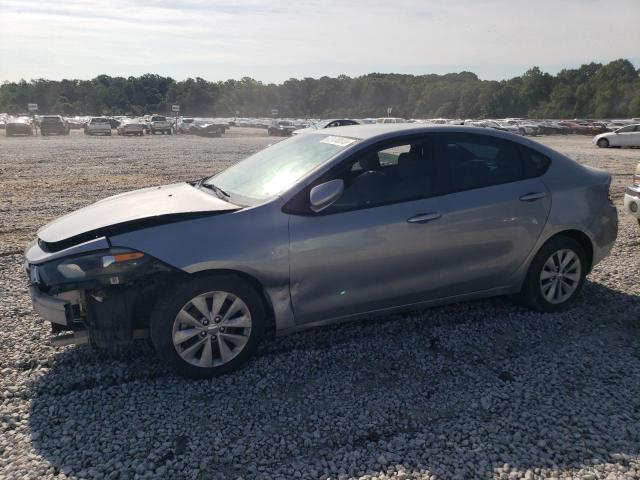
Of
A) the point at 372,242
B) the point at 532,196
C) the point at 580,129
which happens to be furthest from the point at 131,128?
the point at 372,242

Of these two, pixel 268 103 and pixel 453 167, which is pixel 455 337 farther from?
pixel 268 103

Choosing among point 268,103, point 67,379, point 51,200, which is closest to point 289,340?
point 67,379

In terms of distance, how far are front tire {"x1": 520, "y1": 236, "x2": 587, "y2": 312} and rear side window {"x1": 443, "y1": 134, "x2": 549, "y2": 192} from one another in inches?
27.6

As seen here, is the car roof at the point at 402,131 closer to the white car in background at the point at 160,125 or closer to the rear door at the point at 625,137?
the rear door at the point at 625,137

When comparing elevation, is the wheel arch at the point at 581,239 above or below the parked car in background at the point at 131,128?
above

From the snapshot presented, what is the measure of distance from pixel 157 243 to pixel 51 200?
8580 mm

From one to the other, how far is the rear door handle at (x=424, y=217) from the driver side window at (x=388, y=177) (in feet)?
0.54

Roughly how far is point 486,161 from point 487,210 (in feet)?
1.53

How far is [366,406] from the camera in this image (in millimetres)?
3553

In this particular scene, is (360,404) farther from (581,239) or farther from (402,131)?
(581,239)

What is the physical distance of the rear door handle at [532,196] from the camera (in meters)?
4.64

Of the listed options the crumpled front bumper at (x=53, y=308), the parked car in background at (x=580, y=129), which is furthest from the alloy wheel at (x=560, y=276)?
the parked car in background at (x=580, y=129)

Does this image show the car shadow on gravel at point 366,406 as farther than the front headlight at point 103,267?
No

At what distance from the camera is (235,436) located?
3.25 metres
